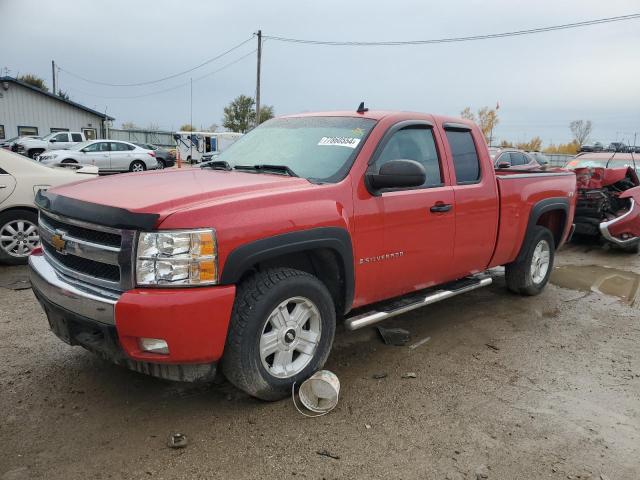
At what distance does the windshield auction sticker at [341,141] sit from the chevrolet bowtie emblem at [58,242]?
1.88 meters

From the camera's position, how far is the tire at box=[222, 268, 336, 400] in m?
2.92

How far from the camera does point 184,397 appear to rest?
3324 millimetres

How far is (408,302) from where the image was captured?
4.04 metres

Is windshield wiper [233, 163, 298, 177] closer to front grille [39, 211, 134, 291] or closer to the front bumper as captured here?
the front bumper

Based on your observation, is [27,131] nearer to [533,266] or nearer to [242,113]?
[242,113]

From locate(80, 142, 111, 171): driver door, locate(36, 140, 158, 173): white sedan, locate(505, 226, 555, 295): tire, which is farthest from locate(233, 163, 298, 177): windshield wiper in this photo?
locate(80, 142, 111, 171): driver door

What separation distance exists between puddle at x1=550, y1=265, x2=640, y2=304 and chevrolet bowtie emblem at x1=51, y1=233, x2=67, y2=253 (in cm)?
580

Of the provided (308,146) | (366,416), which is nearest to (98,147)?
(308,146)

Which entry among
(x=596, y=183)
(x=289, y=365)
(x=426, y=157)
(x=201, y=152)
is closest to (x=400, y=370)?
(x=289, y=365)

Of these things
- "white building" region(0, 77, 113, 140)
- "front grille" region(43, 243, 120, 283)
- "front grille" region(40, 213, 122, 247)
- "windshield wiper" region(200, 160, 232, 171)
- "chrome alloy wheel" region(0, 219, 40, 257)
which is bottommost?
"chrome alloy wheel" region(0, 219, 40, 257)

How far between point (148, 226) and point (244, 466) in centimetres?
133

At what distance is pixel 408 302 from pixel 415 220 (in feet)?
2.17

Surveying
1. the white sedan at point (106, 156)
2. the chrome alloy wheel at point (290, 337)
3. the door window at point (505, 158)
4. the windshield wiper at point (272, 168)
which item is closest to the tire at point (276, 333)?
the chrome alloy wheel at point (290, 337)

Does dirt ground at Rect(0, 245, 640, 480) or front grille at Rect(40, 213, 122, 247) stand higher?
front grille at Rect(40, 213, 122, 247)
